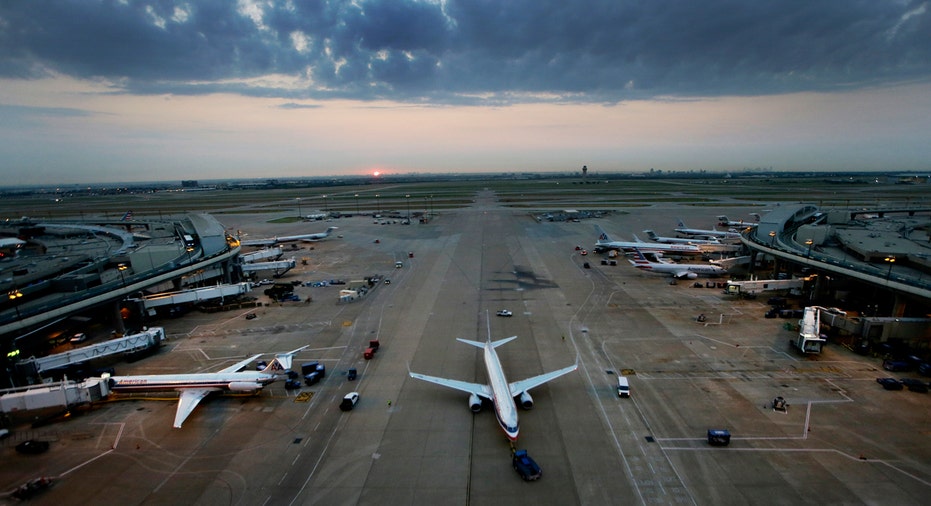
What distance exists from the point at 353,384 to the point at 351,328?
595 inches

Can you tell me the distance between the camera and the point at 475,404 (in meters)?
34.6

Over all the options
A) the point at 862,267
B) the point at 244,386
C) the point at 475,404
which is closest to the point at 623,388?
the point at 475,404

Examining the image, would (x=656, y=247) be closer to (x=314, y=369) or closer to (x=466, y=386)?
(x=466, y=386)

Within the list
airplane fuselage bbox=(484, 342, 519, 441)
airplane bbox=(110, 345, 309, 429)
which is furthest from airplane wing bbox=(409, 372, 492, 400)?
airplane bbox=(110, 345, 309, 429)

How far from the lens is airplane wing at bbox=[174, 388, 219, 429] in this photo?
1337 inches

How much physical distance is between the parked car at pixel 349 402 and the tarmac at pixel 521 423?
102cm

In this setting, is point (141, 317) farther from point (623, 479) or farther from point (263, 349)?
point (623, 479)

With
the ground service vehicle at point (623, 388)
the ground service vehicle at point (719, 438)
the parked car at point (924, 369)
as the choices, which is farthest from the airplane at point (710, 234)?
the ground service vehicle at point (719, 438)

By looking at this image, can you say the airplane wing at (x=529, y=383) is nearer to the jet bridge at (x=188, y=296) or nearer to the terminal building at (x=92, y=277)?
the terminal building at (x=92, y=277)

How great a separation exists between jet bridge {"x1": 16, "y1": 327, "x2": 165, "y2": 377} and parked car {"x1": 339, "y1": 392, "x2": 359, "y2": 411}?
27.0m

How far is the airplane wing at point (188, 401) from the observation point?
34.0 metres

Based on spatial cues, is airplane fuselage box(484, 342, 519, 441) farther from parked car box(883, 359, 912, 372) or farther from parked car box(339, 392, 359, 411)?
parked car box(883, 359, 912, 372)

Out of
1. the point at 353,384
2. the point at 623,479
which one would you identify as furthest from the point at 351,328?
the point at 623,479

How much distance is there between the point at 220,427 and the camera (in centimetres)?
3400
